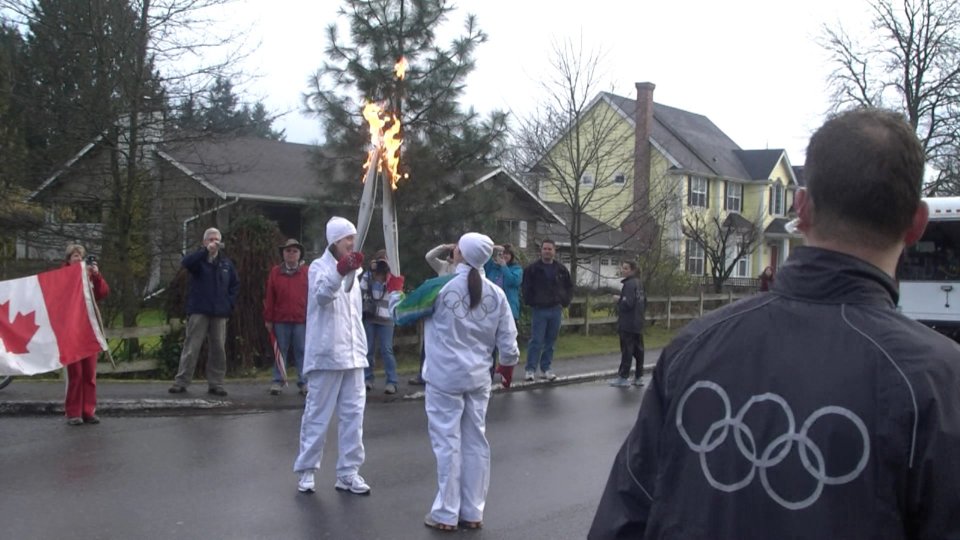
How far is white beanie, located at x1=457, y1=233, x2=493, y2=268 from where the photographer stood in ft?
24.1

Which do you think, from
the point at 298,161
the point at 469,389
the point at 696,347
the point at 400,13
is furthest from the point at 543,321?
the point at 298,161

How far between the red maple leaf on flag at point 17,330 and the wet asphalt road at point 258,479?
0.87 meters

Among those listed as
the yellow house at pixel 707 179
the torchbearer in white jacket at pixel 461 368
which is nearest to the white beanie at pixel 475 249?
the torchbearer in white jacket at pixel 461 368

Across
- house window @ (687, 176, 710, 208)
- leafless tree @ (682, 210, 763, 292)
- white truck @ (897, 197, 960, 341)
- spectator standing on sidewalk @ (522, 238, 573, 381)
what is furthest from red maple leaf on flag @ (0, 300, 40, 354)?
house window @ (687, 176, 710, 208)

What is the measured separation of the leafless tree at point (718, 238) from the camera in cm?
3497

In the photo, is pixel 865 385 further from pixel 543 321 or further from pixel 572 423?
pixel 543 321

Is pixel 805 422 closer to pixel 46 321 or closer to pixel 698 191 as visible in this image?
pixel 46 321

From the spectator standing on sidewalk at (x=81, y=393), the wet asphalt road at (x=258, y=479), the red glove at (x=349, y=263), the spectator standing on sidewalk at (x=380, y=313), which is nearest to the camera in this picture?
the wet asphalt road at (x=258, y=479)

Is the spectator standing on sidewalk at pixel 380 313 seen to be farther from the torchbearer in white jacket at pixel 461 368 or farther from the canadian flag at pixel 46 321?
the torchbearer in white jacket at pixel 461 368

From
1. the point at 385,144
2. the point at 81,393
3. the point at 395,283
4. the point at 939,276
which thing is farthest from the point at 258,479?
the point at 939,276

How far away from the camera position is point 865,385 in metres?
2.00

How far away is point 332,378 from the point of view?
791 cm

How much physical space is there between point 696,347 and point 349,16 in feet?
50.2

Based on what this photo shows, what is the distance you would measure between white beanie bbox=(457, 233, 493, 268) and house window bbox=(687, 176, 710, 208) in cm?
3982
